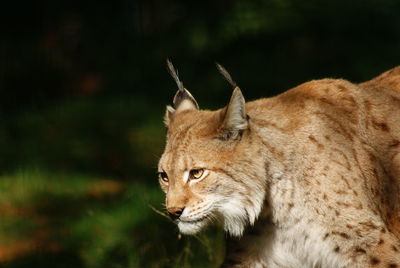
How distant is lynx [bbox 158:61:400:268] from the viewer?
4.02 metres

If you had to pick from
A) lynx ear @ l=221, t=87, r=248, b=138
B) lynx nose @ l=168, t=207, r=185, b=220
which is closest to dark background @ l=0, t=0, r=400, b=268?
lynx nose @ l=168, t=207, r=185, b=220

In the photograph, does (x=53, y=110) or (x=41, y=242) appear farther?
(x=53, y=110)

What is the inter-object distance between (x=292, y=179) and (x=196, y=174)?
505 millimetres

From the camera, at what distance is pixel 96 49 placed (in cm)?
998

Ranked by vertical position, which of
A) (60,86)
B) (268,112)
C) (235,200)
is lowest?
(60,86)

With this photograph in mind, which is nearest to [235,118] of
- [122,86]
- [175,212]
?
[175,212]

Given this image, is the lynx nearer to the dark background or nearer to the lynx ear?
the lynx ear

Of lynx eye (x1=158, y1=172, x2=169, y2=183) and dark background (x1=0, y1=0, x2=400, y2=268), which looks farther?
dark background (x1=0, y1=0, x2=400, y2=268)

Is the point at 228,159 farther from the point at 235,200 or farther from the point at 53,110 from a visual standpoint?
the point at 53,110

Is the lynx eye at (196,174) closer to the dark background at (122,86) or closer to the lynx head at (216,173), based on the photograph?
the lynx head at (216,173)

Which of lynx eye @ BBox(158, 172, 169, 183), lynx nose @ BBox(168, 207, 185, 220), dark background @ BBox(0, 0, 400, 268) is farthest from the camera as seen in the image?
dark background @ BBox(0, 0, 400, 268)

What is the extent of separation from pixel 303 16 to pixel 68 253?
4.45 metres

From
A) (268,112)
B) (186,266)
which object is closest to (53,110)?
(186,266)

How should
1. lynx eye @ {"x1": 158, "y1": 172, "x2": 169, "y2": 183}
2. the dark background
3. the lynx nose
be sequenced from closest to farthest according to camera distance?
1. the lynx nose
2. lynx eye @ {"x1": 158, "y1": 172, "x2": 169, "y2": 183}
3. the dark background
